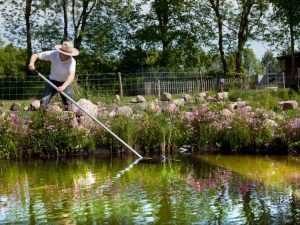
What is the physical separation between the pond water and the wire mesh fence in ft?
42.4

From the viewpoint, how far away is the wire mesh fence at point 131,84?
78.1 ft

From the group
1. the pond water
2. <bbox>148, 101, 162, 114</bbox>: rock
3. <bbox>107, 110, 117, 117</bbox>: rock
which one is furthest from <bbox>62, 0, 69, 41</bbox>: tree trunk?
the pond water

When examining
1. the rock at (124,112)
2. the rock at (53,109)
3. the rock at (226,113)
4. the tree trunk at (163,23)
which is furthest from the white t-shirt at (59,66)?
the tree trunk at (163,23)

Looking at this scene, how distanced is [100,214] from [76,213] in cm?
23

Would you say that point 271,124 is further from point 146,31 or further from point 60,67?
point 146,31

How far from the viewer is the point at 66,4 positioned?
37.6 m

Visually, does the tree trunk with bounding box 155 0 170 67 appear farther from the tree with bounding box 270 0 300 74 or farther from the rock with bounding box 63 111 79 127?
the rock with bounding box 63 111 79 127

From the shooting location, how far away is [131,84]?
26.5 meters

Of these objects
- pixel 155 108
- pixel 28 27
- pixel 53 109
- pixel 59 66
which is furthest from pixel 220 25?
pixel 53 109

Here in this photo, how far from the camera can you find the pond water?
5207mm

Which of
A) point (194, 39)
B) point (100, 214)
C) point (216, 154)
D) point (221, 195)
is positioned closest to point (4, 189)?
point (100, 214)

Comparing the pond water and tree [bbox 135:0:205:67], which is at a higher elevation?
tree [bbox 135:0:205:67]

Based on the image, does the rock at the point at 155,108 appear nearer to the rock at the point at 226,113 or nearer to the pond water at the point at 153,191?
the rock at the point at 226,113

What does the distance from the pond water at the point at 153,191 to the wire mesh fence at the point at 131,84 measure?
12923 mm
